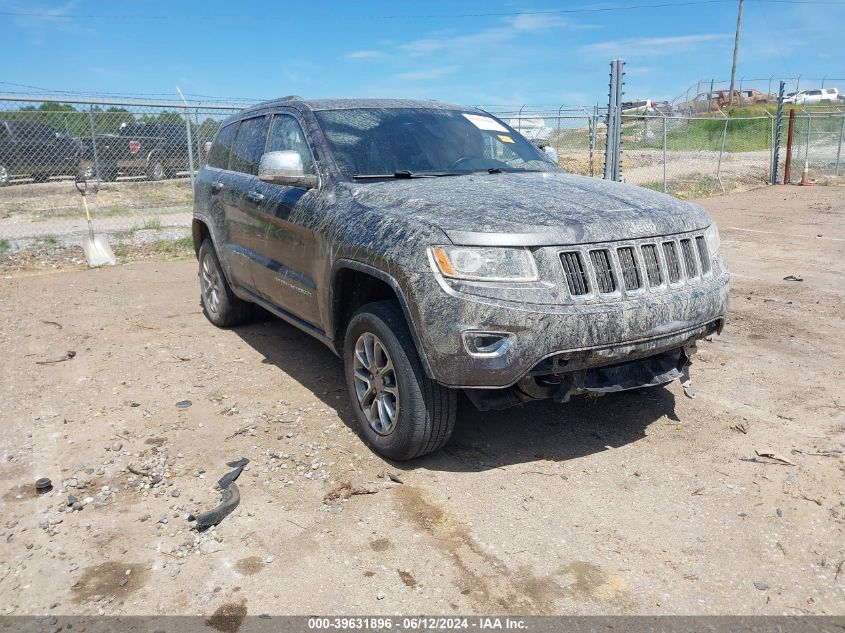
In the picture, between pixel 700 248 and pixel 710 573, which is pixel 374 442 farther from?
pixel 700 248

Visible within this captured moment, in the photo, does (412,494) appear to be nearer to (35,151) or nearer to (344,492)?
(344,492)

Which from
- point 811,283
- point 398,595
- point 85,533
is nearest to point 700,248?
point 398,595

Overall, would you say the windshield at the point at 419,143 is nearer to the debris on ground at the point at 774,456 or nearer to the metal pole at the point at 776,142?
the debris on ground at the point at 774,456

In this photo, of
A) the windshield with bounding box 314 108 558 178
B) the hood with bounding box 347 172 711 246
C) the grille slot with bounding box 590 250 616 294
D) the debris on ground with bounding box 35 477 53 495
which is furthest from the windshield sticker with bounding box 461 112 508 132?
the debris on ground with bounding box 35 477 53 495

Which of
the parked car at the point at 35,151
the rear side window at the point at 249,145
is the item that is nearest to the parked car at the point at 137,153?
the parked car at the point at 35,151

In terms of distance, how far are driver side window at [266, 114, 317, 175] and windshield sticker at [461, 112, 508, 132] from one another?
1172mm

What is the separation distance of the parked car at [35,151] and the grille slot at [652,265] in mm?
13099

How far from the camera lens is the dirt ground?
277cm

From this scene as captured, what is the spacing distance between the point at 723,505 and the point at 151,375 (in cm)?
386

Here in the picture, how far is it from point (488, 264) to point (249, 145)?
2941 mm

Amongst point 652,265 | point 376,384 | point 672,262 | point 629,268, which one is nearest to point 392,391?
point 376,384

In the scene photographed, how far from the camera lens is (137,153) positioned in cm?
1546

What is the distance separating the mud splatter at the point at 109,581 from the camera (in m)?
2.79

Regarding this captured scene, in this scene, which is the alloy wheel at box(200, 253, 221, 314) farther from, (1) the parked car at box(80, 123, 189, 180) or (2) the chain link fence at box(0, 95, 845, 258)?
(1) the parked car at box(80, 123, 189, 180)
